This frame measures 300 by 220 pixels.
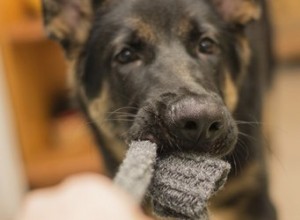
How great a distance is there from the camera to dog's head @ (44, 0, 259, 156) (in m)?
1.05

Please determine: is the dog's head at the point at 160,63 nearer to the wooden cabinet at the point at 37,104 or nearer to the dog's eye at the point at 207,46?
the dog's eye at the point at 207,46

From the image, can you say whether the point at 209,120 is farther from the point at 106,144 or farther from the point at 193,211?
the point at 106,144

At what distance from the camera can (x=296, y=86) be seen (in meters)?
3.23

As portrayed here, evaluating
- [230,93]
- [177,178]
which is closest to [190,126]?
[177,178]

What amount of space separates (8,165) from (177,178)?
1552 mm

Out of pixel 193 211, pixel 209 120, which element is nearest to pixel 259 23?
pixel 209 120

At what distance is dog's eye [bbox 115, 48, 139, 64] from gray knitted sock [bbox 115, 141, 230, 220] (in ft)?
1.51

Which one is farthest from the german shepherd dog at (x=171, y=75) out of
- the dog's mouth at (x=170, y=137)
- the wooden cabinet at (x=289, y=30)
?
the wooden cabinet at (x=289, y=30)

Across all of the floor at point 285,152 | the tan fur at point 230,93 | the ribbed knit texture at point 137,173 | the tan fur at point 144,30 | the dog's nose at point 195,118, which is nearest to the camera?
the ribbed knit texture at point 137,173

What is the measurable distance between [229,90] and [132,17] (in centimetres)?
33

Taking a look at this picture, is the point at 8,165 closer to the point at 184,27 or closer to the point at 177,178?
the point at 184,27

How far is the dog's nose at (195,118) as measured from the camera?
1.01 meters

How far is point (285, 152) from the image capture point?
96.2 inches

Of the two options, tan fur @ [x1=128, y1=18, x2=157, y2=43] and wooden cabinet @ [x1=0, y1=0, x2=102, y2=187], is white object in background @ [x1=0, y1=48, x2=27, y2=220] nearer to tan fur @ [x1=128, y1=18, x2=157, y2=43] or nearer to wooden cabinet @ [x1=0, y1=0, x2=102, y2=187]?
wooden cabinet @ [x1=0, y1=0, x2=102, y2=187]
